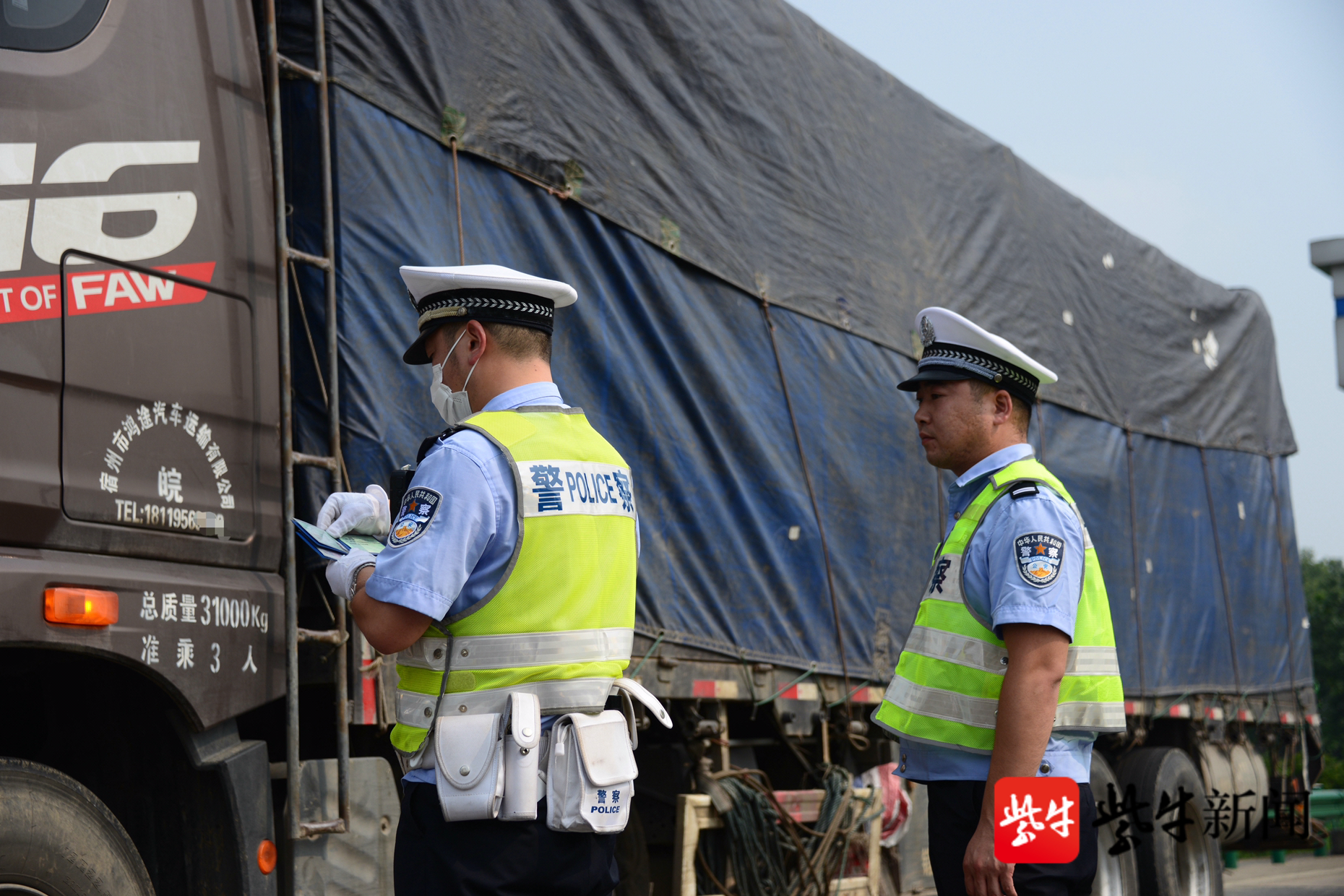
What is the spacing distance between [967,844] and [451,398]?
57.3 inches

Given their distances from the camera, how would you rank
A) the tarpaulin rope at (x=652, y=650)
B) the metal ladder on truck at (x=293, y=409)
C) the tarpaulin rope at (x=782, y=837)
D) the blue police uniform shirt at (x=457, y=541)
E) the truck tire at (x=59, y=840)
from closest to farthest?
the blue police uniform shirt at (x=457, y=541)
the truck tire at (x=59, y=840)
the metal ladder on truck at (x=293, y=409)
the tarpaulin rope at (x=652, y=650)
the tarpaulin rope at (x=782, y=837)

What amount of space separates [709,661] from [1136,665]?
3703 millimetres

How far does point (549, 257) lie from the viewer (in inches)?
175

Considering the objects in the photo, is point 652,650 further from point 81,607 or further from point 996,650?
point 81,607

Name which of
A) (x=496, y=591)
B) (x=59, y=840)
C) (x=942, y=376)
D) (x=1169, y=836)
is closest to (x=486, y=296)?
(x=496, y=591)

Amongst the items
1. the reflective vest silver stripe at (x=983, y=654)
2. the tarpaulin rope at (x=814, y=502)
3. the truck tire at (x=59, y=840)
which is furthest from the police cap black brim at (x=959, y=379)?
the tarpaulin rope at (x=814, y=502)

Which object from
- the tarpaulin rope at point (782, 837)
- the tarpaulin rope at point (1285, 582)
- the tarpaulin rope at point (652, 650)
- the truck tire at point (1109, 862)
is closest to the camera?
the tarpaulin rope at point (652, 650)

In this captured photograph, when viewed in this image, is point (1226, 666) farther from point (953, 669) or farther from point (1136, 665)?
point (953, 669)

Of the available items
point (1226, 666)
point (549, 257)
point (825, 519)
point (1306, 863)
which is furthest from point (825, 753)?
point (1306, 863)

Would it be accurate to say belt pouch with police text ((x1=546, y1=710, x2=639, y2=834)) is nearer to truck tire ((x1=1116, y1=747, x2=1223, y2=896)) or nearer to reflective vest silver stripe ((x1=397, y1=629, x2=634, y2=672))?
reflective vest silver stripe ((x1=397, y1=629, x2=634, y2=672))

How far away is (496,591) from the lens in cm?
246

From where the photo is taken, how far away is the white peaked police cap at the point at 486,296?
266 cm

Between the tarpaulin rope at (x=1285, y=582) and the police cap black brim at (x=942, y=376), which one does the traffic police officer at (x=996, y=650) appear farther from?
the tarpaulin rope at (x=1285, y=582)

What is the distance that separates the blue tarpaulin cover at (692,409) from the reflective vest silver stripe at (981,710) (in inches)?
62.4
